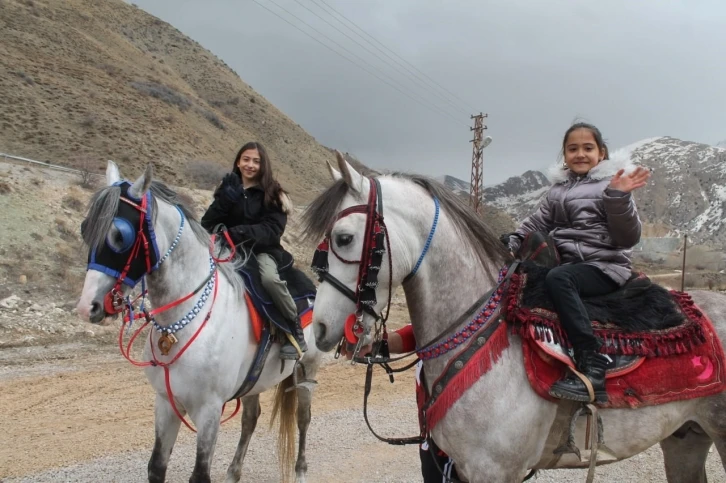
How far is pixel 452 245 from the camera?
236 cm

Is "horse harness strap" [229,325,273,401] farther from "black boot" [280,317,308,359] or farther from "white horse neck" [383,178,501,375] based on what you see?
"white horse neck" [383,178,501,375]

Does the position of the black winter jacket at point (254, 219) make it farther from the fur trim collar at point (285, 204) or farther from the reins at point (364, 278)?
the reins at point (364, 278)

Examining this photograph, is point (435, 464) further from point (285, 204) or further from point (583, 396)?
point (285, 204)

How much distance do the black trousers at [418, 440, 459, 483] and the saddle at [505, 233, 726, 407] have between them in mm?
755

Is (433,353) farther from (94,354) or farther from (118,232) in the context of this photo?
(94,354)

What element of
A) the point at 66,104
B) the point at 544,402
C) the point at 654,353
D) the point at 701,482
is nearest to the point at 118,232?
the point at 544,402

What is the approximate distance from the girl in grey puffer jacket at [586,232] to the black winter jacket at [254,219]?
219 cm

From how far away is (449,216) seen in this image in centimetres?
241

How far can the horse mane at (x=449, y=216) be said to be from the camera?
2271 mm

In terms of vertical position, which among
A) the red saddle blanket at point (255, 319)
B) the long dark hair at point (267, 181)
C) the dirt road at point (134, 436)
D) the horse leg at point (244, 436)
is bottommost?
the dirt road at point (134, 436)

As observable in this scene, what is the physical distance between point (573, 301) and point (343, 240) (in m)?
1.19

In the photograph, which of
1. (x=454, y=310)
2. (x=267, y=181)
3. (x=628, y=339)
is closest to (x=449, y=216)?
(x=454, y=310)

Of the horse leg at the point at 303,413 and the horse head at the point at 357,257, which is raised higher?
the horse head at the point at 357,257

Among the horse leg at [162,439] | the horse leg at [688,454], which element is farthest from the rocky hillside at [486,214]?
the horse leg at [162,439]
